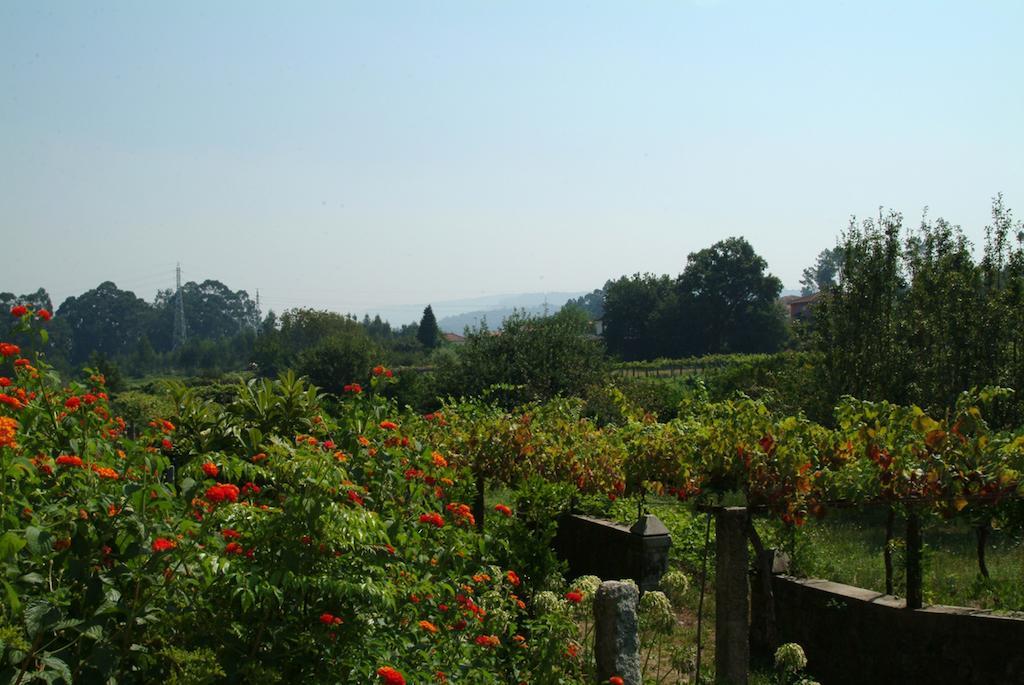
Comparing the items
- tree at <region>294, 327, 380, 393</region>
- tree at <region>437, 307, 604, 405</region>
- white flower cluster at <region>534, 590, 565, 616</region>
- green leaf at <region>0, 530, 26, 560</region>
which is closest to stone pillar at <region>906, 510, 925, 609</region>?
white flower cluster at <region>534, 590, 565, 616</region>

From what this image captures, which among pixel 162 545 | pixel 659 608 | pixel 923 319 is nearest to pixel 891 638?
pixel 659 608

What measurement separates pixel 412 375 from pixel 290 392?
32923mm

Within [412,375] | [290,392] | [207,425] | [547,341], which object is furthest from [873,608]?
[412,375]

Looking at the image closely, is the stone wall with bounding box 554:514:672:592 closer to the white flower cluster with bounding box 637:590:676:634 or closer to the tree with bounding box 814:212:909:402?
the white flower cluster with bounding box 637:590:676:634

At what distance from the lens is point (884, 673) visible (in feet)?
20.5

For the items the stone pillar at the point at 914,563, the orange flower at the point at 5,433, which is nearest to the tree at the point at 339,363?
the stone pillar at the point at 914,563

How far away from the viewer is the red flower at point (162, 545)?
292 cm

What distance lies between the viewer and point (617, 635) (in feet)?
16.3

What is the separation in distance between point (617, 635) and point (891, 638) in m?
2.48

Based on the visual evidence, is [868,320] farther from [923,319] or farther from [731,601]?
[731,601]

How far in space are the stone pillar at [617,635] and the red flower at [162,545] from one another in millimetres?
2737

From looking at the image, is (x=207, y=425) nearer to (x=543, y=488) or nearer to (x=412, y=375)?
(x=543, y=488)

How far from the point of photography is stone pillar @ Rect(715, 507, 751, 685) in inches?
240

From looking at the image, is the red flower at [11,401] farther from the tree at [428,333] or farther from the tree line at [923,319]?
the tree at [428,333]
